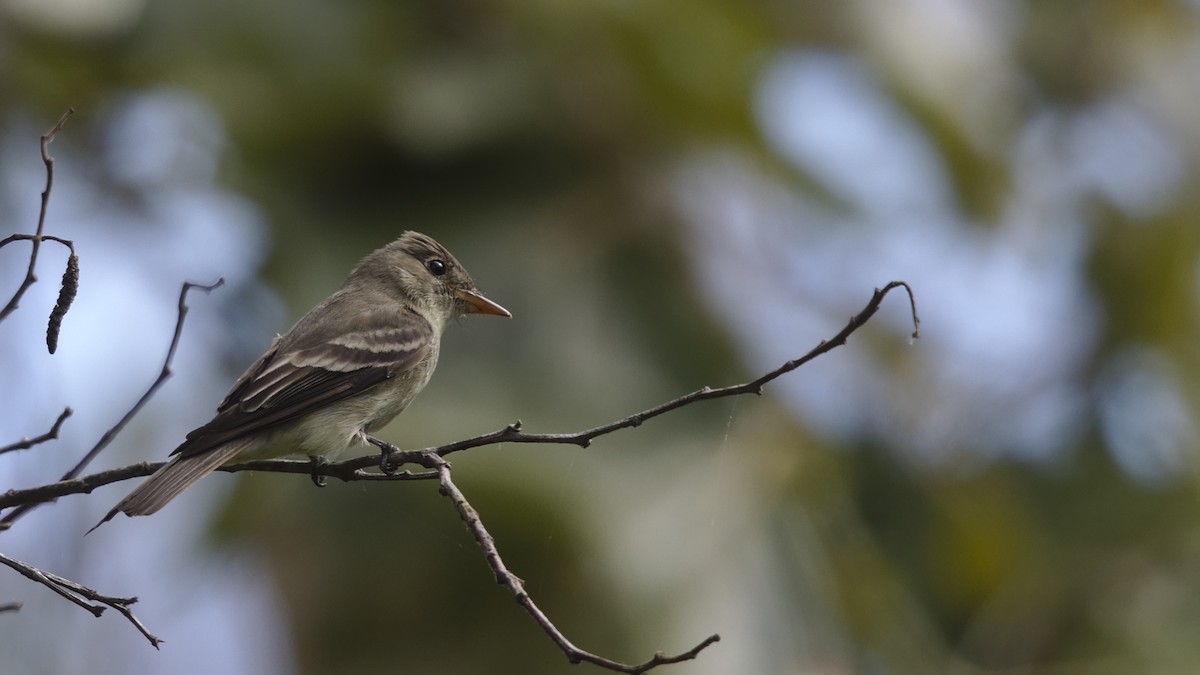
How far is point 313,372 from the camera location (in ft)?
15.9

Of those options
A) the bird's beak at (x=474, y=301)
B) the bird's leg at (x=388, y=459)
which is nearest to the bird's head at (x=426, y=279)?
the bird's beak at (x=474, y=301)

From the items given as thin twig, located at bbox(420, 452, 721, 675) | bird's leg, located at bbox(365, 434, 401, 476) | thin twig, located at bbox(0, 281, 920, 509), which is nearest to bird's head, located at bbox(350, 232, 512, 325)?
bird's leg, located at bbox(365, 434, 401, 476)

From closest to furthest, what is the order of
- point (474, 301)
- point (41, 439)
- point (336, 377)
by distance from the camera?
point (41, 439) → point (336, 377) → point (474, 301)

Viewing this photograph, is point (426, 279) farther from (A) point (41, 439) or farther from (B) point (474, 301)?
(A) point (41, 439)

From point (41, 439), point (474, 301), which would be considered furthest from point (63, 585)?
point (474, 301)

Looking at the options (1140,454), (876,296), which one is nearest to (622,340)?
(1140,454)

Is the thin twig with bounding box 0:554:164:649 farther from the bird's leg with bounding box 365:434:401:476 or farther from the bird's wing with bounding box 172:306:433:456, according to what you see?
the bird's wing with bounding box 172:306:433:456

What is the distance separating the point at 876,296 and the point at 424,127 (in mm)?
7107

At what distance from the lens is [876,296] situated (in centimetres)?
322

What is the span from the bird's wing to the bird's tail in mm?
43

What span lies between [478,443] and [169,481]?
1.14 m

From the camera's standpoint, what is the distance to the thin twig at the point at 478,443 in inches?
113

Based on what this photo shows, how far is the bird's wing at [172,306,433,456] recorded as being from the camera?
14.6ft

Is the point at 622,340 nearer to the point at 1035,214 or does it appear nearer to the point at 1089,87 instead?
the point at 1035,214
